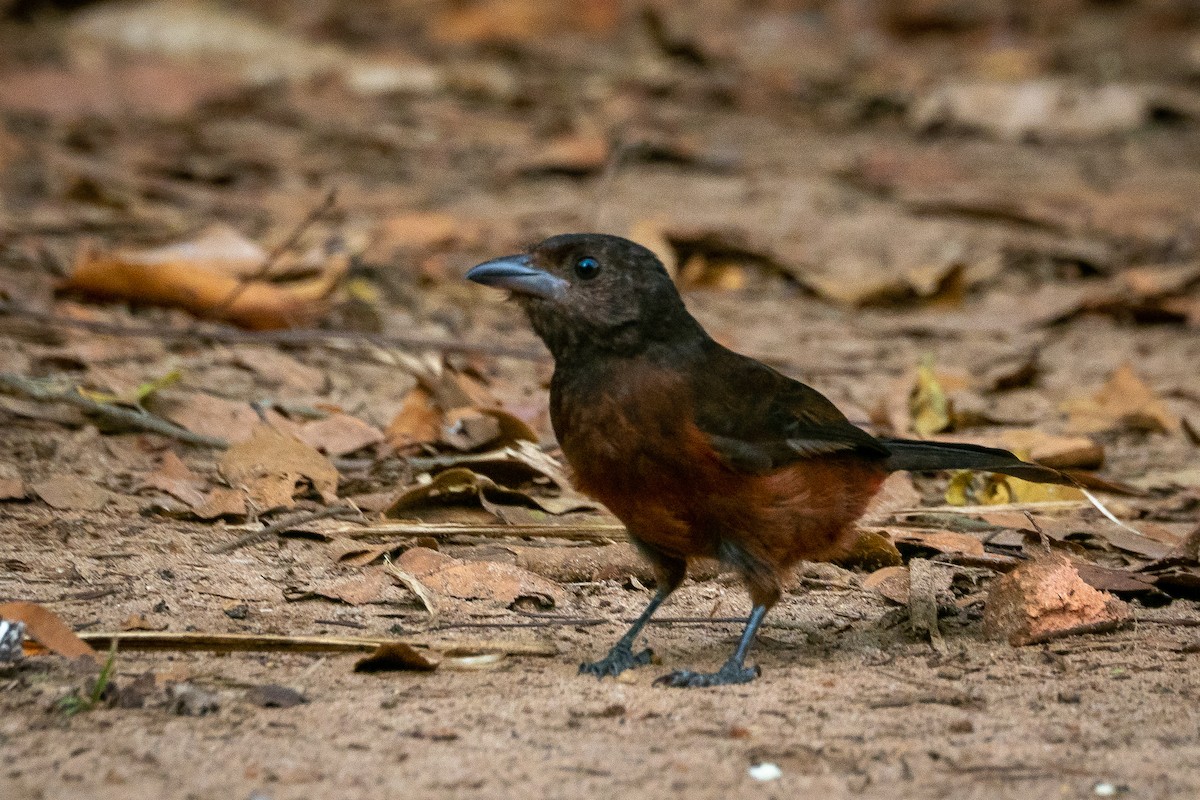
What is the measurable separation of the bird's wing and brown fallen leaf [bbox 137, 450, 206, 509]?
1.41m

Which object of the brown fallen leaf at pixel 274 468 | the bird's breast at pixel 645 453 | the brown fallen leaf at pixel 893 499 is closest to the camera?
the bird's breast at pixel 645 453

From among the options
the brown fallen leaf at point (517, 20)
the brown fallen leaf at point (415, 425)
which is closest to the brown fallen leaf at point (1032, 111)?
the brown fallen leaf at point (517, 20)

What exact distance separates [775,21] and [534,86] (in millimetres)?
2593

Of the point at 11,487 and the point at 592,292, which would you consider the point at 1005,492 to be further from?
the point at 11,487

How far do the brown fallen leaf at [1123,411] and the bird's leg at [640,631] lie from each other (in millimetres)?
2147

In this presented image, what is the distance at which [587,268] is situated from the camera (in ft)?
11.4

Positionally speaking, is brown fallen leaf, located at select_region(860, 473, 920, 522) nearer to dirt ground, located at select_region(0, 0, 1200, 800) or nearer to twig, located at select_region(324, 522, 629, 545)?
dirt ground, located at select_region(0, 0, 1200, 800)

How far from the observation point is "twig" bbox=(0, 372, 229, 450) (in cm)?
436

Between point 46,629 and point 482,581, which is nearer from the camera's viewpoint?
point 46,629

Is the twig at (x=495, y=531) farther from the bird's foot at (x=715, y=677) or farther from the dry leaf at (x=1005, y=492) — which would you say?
the dry leaf at (x=1005, y=492)

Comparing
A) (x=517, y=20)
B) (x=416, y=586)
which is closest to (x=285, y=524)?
(x=416, y=586)

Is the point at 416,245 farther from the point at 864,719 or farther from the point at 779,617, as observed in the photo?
the point at 864,719

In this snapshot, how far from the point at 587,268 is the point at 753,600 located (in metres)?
0.81

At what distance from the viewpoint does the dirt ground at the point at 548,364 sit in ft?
8.92
